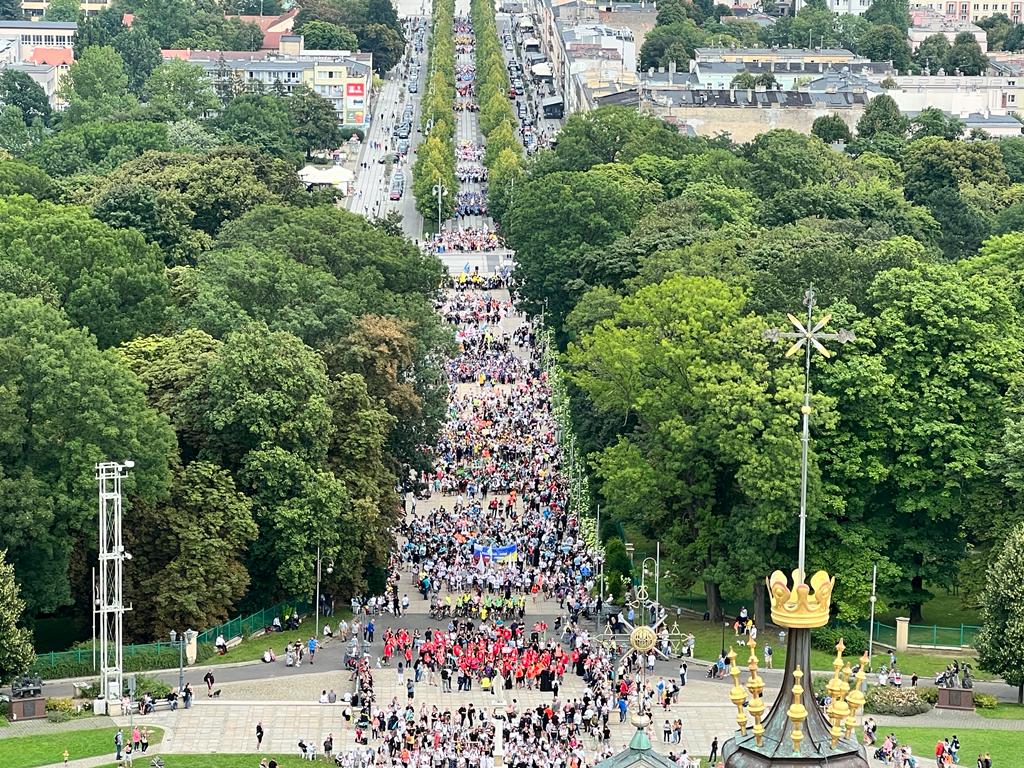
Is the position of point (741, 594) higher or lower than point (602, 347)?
lower

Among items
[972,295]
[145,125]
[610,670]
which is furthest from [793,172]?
[610,670]

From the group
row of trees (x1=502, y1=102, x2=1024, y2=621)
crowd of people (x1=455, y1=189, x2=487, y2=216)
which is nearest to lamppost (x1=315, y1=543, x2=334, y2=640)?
row of trees (x1=502, y1=102, x2=1024, y2=621)

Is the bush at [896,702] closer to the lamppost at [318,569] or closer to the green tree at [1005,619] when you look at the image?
the green tree at [1005,619]

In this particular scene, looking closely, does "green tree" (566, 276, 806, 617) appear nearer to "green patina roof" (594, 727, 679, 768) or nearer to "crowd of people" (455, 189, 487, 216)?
"green patina roof" (594, 727, 679, 768)

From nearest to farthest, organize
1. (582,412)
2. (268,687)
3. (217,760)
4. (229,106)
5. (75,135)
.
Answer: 1. (217,760)
2. (268,687)
3. (582,412)
4. (75,135)
5. (229,106)

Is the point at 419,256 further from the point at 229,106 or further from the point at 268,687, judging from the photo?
the point at 229,106

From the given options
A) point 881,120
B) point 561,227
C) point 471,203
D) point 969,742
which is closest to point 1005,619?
point 969,742
